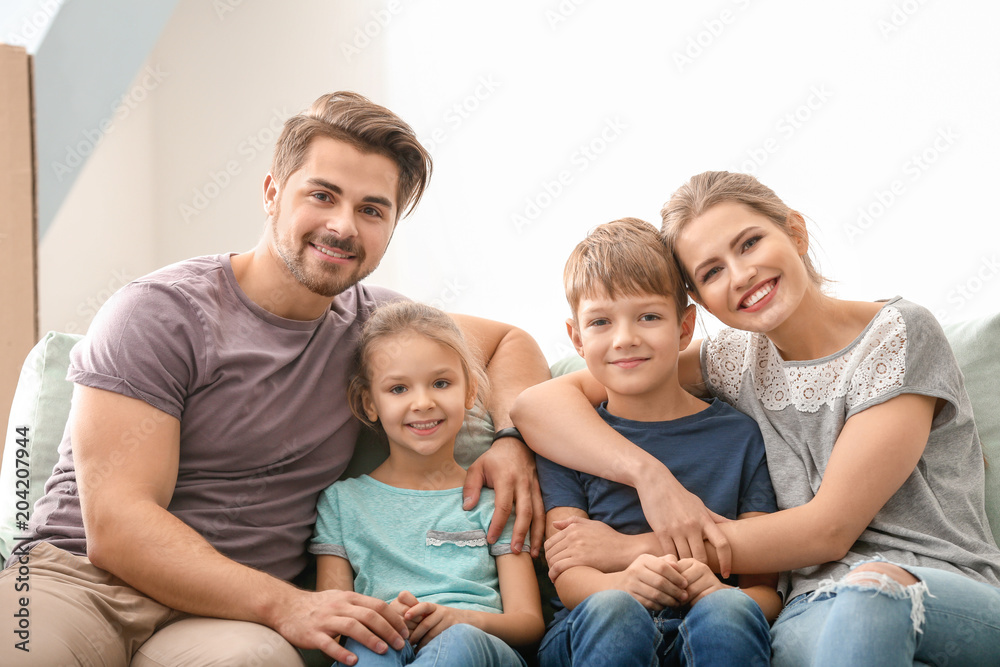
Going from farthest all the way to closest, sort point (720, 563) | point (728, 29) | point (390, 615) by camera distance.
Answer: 1. point (728, 29)
2. point (720, 563)
3. point (390, 615)

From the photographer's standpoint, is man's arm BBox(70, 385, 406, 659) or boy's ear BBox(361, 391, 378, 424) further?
boy's ear BBox(361, 391, 378, 424)

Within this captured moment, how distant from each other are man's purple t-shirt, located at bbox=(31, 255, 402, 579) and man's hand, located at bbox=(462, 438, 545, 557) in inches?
10.2

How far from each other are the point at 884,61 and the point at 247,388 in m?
2.05

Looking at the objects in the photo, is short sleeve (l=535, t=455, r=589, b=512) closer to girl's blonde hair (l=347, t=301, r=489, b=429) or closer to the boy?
the boy

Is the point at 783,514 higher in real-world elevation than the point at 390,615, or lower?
higher

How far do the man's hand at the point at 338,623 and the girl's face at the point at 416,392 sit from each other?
0.32 metres

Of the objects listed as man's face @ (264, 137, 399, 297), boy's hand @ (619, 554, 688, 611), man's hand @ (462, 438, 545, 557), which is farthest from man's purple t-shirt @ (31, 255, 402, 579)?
boy's hand @ (619, 554, 688, 611)

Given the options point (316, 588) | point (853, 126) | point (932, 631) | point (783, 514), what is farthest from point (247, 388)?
point (853, 126)

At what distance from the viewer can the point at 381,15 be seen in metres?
3.04

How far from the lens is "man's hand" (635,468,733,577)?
125cm

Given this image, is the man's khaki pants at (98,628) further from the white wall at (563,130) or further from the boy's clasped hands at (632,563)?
the white wall at (563,130)

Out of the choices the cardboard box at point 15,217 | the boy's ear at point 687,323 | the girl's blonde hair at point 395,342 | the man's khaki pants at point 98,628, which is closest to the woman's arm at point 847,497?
the boy's ear at point 687,323

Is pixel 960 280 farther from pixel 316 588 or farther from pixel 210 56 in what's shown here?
pixel 210 56

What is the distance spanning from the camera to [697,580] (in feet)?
3.89
